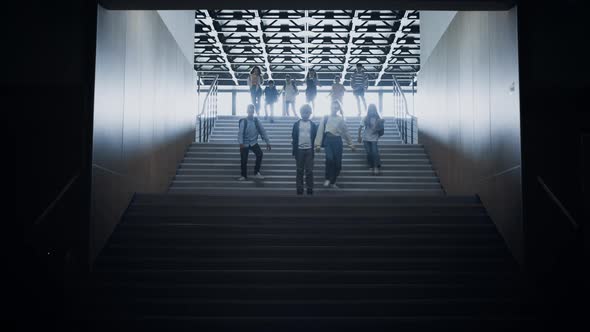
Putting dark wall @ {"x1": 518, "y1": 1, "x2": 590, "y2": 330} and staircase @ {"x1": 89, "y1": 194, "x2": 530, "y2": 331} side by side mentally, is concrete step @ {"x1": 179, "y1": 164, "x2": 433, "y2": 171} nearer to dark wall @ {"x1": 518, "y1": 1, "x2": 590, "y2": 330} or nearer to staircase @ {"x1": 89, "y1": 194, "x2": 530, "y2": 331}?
staircase @ {"x1": 89, "y1": 194, "x2": 530, "y2": 331}

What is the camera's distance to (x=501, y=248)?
8992 millimetres

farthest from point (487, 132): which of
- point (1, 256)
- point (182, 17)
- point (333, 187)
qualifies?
point (182, 17)

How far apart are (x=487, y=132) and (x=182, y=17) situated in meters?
8.04

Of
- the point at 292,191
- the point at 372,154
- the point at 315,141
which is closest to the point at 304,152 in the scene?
the point at 315,141

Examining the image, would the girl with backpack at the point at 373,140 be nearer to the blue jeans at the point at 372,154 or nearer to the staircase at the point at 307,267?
the blue jeans at the point at 372,154

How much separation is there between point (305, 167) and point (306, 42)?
62.8ft

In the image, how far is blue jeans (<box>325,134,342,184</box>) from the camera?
42.4 ft

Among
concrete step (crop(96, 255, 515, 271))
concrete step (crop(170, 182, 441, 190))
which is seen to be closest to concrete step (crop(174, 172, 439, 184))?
concrete step (crop(170, 182, 441, 190))

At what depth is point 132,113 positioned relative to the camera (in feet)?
34.6

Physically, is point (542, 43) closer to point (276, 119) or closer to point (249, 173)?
point (249, 173)

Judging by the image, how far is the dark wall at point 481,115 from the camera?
8.99m

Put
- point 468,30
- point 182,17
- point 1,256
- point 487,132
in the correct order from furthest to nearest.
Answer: point 182,17
point 468,30
point 487,132
point 1,256

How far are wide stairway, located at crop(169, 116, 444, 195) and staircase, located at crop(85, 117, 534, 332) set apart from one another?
2898 millimetres

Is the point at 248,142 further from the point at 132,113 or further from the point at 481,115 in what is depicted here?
the point at 481,115
